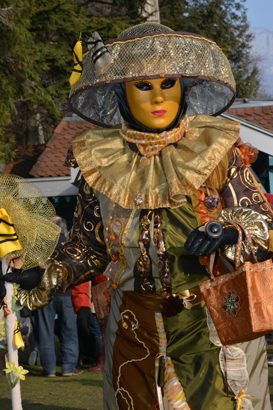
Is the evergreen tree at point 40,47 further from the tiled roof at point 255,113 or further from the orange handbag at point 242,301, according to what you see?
the orange handbag at point 242,301

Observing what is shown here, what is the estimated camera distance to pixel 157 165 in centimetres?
253

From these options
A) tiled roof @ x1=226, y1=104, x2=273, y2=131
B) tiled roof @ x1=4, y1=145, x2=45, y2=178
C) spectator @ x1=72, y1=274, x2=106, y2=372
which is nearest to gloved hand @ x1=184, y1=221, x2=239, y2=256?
spectator @ x1=72, y1=274, x2=106, y2=372

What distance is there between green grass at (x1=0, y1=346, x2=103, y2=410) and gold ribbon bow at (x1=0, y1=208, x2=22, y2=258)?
318cm

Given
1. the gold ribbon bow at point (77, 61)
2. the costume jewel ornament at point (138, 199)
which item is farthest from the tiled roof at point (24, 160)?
the costume jewel ornament at point (138, 199)

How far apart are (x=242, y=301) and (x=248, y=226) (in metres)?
0.31

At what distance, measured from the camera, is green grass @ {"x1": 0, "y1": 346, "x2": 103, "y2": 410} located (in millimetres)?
5090

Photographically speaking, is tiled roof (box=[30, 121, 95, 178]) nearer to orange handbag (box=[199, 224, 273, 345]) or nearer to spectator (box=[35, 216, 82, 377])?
spectator (box=[35, 216, 82, 377])

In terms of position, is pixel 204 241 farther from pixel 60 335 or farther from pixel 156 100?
pixel 60 335

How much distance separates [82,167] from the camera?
2602 mm

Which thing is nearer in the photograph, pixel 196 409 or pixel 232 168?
pixel 196 409

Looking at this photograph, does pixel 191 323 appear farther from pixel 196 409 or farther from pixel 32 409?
pixel 32 409

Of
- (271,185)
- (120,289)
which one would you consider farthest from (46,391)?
(271,185)

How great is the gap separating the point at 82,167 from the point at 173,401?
1.12m

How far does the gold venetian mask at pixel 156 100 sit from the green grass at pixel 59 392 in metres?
3.29
